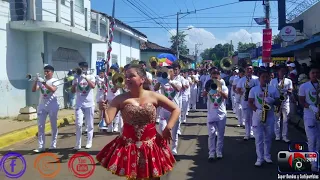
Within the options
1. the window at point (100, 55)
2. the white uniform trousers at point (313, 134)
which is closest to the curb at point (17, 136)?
the white uniform trousers at point (313, 134)

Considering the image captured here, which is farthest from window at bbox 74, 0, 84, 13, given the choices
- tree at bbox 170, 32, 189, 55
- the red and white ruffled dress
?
tree at bbox 170, 32, 189, 55

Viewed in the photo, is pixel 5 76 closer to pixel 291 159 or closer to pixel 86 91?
pixel 86 91

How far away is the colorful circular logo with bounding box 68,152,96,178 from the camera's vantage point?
20.9ft

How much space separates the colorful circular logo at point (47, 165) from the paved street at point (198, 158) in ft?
0.14

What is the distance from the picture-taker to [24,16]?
13.5 metres

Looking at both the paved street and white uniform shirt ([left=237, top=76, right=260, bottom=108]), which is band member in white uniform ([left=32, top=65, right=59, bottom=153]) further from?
white uniform shirt ([left=237, top=76, right=260, bottom=108])

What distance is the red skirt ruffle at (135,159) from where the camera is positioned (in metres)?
3.81

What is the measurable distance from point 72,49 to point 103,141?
9.86m

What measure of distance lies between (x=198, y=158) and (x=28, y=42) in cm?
987

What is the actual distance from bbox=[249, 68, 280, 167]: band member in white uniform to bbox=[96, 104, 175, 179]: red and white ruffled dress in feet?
10.3

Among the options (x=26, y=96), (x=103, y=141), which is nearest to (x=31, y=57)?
(x=26, y=96)

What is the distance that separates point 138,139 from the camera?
3.99m

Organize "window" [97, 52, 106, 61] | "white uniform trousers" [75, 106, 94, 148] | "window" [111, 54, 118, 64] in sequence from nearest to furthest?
"white uniform trousers" [75, 106, 94, 148], "window" [97, 52, 106, 61], "window" [111, 54, 118, 64]

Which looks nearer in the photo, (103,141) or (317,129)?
(317,129)
